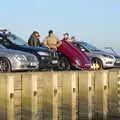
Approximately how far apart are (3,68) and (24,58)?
2.59ft

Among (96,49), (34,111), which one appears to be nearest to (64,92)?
(34,111)

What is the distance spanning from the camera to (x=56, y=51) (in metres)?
24.2

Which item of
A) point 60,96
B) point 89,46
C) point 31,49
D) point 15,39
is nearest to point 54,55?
point 31,49

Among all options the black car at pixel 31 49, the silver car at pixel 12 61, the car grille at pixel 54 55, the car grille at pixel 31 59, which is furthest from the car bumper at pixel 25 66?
the car grille at pixel 54 55

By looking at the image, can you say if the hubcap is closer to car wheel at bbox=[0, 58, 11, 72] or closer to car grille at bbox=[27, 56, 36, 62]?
car wheel at bbox=[0, 58, 11, 72]

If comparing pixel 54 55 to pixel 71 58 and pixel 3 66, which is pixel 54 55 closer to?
pixel 71 58

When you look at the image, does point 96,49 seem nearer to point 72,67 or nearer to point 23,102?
point 72,67

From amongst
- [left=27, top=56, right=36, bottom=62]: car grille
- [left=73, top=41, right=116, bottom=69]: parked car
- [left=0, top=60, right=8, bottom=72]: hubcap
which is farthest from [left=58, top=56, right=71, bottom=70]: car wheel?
[left=0, top=60, right=8, bottom=72]: hubcap

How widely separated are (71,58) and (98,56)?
260cm

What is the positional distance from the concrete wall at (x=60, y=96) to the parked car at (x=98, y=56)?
3.87 meters

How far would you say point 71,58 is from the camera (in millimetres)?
24359

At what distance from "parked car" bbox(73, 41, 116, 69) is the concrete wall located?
12.7 feet

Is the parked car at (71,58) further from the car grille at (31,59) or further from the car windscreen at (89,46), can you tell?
the car grille at (31,59)

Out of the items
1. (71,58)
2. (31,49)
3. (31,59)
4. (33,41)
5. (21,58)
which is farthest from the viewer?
(71,58)
